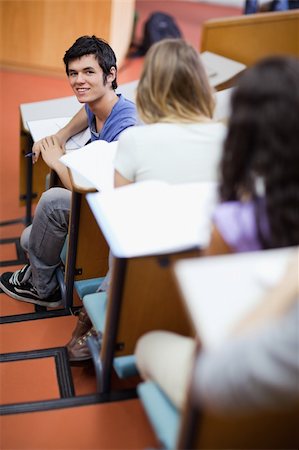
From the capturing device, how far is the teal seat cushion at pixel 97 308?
5.39 ft

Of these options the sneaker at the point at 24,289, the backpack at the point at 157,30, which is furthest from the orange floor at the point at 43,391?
the backpack at the point at 157,30

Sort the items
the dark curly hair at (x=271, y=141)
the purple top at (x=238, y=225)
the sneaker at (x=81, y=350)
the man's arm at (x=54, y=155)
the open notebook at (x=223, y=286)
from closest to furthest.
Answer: the open notebook at (x=223, y=286) < the dark curly hair at (x=271, y=141) < the purple top at (x=238, y=225) < the sneaker at (x=81, y=350) < the man's arm at (x=54, y=155)

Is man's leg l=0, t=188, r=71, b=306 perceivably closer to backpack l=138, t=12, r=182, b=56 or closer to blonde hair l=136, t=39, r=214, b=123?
blonde hair l=136, t=39, r=214, b=123

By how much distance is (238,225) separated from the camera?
1197 mm

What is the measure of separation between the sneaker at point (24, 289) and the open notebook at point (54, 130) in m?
0.49

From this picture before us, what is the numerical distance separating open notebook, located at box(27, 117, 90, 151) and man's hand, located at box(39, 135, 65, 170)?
7 centimetres

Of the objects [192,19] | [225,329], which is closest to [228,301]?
[225,329]

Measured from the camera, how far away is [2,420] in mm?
1563

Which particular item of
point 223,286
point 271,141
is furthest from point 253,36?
point 223,286

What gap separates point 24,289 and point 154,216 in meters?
1.00

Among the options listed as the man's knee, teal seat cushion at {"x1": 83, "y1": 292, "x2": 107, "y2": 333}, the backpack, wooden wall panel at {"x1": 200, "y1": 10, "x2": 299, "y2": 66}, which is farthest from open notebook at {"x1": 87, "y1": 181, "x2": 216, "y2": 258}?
the backpack

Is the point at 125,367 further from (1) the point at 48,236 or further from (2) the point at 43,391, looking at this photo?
(1) the point at 48,236

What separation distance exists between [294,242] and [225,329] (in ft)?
0.96

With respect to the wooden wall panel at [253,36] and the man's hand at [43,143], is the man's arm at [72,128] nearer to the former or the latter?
the man's hand at [43,143]
